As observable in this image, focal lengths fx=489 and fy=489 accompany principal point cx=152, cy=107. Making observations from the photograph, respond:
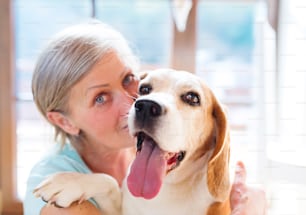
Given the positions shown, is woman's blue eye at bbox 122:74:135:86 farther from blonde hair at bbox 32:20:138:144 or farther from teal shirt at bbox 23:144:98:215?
teal shirt at bbox 23:144:98:215

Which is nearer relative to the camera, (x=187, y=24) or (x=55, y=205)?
(x=55, y=205)

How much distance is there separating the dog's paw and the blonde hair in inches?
7.9

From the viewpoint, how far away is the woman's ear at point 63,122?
0.95m

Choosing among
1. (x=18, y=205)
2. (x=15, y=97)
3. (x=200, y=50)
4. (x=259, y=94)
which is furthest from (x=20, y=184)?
(x=259, y=94)

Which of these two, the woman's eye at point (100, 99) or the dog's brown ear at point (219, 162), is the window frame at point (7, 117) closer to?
the woman's eye at point (100, 99)

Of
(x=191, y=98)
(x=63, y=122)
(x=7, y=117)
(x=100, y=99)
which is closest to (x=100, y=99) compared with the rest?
(x=100, y=99)

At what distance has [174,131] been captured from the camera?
691mm

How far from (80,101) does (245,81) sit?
0.73 metres

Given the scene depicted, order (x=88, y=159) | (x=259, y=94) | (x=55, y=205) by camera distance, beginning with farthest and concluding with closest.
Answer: (x=259, y=94) < (x=88, y=159) < (x=55, y=205)

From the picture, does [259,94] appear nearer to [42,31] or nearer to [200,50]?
[200,50]

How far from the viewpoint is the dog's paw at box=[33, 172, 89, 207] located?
763mm

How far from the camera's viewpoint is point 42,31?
1.66 metres

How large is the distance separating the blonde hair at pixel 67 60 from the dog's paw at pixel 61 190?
0.65ft

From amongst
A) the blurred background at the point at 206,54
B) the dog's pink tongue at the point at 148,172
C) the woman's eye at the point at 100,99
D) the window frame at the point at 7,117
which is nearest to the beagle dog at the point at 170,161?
the dog's pink tongue at the point at 148,172
